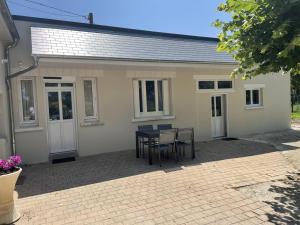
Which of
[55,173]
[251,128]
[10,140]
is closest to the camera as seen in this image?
[55,173]

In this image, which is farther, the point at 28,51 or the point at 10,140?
the point at 28,51

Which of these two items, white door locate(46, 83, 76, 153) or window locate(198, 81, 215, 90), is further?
window locate(198, 81, 215, 90)

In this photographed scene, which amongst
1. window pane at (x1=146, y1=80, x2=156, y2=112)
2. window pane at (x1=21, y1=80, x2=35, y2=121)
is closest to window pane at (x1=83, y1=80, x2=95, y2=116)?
window pane at (x1=21, y1=80, x2=35, y2=121)

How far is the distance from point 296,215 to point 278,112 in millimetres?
11462

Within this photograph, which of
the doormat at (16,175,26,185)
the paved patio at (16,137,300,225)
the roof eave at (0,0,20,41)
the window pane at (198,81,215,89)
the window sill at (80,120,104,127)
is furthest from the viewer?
the window pane at (198,81,215,89)

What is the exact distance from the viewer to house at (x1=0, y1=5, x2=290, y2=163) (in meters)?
8.68

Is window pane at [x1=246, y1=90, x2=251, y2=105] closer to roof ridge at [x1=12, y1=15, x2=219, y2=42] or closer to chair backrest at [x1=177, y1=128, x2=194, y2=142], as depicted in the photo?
roof ridge at [x1=12, y1=15, x2=219, y2=42]

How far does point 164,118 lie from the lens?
10953 mm

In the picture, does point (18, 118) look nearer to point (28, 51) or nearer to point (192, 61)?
point (28, 51)

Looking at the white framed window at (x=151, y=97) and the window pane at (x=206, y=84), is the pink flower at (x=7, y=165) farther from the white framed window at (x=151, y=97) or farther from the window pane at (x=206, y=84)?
the window pane at (x=206, y=84)

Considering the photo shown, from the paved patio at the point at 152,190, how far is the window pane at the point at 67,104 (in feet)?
5.44

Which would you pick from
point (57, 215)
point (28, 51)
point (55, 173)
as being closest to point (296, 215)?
point (57, 215)

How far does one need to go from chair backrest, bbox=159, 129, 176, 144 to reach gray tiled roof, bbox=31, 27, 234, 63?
2.90m

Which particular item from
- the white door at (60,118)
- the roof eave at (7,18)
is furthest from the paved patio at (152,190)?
the roof eave at (7,18)
